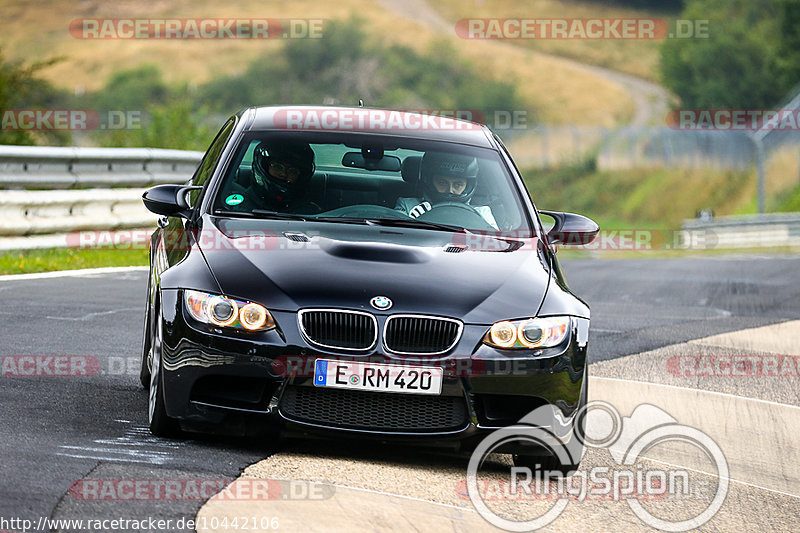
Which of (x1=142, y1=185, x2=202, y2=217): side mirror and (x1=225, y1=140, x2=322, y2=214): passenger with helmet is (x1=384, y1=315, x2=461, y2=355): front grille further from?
(x1=142, y1=185, x2=202, y2=217): side mirror

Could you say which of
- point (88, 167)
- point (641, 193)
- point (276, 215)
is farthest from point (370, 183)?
point (641, 193)

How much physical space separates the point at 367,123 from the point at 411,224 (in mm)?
946

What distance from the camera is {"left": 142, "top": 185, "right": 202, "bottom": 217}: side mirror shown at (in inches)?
268

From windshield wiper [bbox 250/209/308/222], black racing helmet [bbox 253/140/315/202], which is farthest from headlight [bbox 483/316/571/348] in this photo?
black racing helmet [bbox 253/140/315/202]

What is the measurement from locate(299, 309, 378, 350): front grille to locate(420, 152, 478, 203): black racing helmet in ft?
5.17

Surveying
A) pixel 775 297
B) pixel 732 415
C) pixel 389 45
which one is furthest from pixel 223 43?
pixel 732 415

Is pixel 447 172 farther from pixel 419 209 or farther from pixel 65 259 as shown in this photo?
pixel 65 259

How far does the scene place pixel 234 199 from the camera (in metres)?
6.80

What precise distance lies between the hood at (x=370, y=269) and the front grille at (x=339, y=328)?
38 mm

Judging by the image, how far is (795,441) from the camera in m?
7.39

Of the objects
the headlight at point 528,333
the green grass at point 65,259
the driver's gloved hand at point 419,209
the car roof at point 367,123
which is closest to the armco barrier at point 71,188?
the green grass at point 65,259

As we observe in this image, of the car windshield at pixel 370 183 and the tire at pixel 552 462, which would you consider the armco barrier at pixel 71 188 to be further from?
the tire at pixel 552 462

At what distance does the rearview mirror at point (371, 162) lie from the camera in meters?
7.26

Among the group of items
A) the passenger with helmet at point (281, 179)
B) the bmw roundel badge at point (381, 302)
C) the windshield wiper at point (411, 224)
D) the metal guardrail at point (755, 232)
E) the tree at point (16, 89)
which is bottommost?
the bmw roundel badge at point (381, 302)
